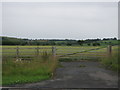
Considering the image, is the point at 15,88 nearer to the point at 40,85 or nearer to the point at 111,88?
the point at 40,85

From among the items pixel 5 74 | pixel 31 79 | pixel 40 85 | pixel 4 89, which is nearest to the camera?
pixel 4 89

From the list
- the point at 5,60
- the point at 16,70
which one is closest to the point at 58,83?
the point at 16,70

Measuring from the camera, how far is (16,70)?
8758 mm

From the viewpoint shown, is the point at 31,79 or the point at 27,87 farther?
the point at 31,79

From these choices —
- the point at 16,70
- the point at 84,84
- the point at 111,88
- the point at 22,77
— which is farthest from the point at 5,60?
the point at 111,88

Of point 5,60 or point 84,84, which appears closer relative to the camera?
point 84,84

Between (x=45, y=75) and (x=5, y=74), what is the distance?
165 cm

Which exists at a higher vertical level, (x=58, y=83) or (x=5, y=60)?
(x=5, y=60)

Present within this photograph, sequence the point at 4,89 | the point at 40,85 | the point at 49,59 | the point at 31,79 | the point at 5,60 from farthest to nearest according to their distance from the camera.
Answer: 1. the point at 49,59
2. the point at 5,60
3. the point at 31,79
4. the point at 40,85
5. the point at 4,89

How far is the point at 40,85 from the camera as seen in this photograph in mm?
6922

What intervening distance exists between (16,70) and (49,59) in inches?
101

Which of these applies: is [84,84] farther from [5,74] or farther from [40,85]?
[5,74]

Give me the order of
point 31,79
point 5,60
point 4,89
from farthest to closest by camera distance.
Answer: point 5,60
point 31,79
point 4,89

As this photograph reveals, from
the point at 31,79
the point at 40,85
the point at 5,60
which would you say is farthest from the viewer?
the point at 5,60
